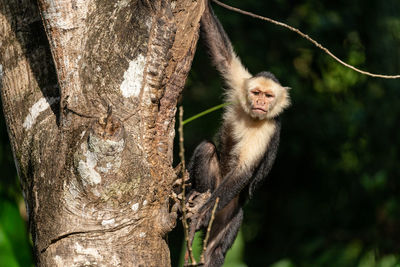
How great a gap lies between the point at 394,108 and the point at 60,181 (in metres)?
5.18

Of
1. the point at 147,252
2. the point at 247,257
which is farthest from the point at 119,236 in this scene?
the point at 247,257

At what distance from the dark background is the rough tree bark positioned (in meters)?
3.38

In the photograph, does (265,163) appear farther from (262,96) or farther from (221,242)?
(221,242)

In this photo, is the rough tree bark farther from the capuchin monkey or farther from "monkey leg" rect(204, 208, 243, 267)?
"monkey leg" rect(204, 208, 243, 267)

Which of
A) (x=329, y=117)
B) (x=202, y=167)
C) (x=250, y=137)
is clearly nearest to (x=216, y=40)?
(x=250, y=137)

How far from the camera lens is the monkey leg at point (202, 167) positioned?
4.10m

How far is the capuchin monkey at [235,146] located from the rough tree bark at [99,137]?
1555 mm

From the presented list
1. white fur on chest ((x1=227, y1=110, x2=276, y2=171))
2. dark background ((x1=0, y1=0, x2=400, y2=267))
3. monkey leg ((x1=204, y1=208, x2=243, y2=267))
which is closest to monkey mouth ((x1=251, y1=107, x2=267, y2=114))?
white fur on chest ((x1=227, y1=110, x2=276, y2=171))

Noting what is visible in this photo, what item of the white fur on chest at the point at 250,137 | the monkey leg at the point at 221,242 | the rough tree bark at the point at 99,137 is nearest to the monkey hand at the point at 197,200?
the white fur on chest at the point at 250,137

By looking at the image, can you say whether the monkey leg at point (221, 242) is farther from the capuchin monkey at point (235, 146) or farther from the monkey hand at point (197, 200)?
the monkey hand at point (197, 200)

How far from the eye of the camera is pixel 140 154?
226cm

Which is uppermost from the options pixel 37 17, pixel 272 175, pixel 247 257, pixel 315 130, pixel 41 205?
pixel 37 17

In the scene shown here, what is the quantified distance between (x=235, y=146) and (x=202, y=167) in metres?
0.35

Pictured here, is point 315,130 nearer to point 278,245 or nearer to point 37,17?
point 278,245
